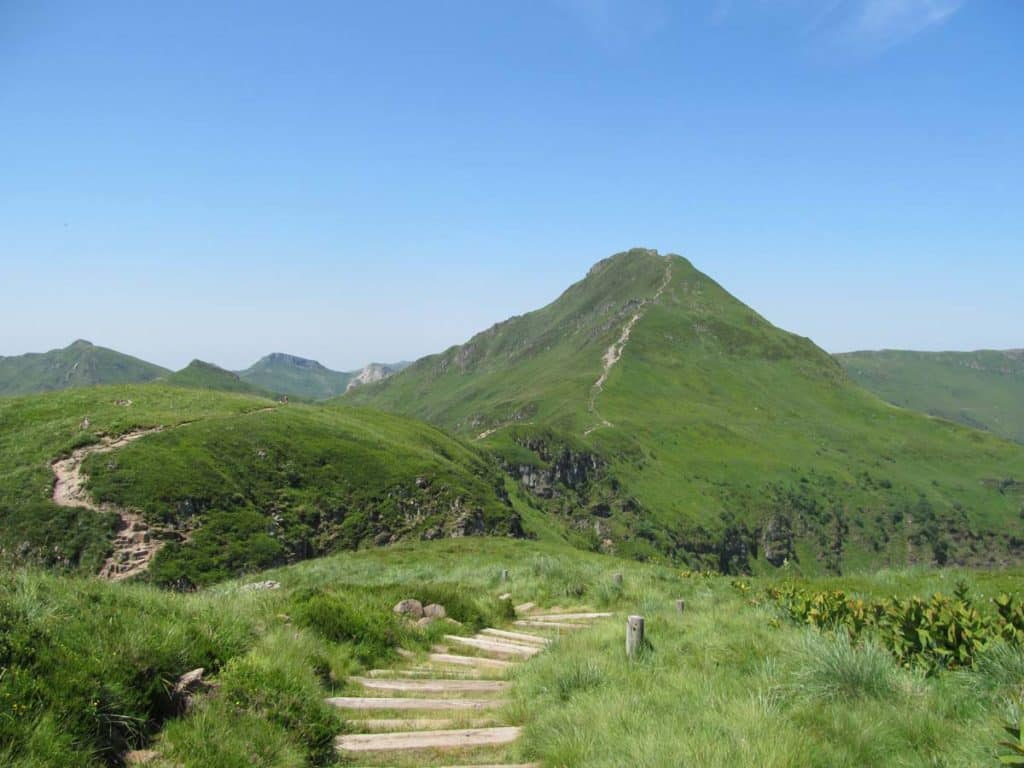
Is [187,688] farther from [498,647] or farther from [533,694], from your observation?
[498,647]

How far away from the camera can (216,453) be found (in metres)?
69.7

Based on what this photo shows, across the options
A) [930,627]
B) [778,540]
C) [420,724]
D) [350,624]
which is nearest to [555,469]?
[778,540]

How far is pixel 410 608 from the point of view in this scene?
1397 cm

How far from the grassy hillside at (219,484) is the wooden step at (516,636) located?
45.2 m

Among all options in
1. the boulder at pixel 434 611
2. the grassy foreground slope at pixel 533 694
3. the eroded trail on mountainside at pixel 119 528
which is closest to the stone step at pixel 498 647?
the boulder at pixel 434 611

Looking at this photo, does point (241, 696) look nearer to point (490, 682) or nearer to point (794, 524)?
point (490, 682)

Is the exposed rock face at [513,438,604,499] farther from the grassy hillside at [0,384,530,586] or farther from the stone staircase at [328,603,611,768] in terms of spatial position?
the stone staircase at [328,603,611,768]

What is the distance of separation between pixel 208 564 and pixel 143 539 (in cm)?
578

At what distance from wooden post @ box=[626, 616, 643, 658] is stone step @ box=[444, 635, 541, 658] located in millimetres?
2285

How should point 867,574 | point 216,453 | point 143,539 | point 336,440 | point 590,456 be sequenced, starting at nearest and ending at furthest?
1. point 867,574
2. point 143,539
3. point 216,453
4. point 336,440
5. point 590,456

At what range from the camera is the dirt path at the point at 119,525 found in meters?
49.4

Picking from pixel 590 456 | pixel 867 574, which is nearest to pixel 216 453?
pixel 867 574

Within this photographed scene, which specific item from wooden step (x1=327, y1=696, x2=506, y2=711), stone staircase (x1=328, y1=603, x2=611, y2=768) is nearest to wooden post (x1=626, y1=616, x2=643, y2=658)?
stone staircase (x1=328, y1=603, x2=611, y2=768)

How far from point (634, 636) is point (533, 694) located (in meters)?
2.10
